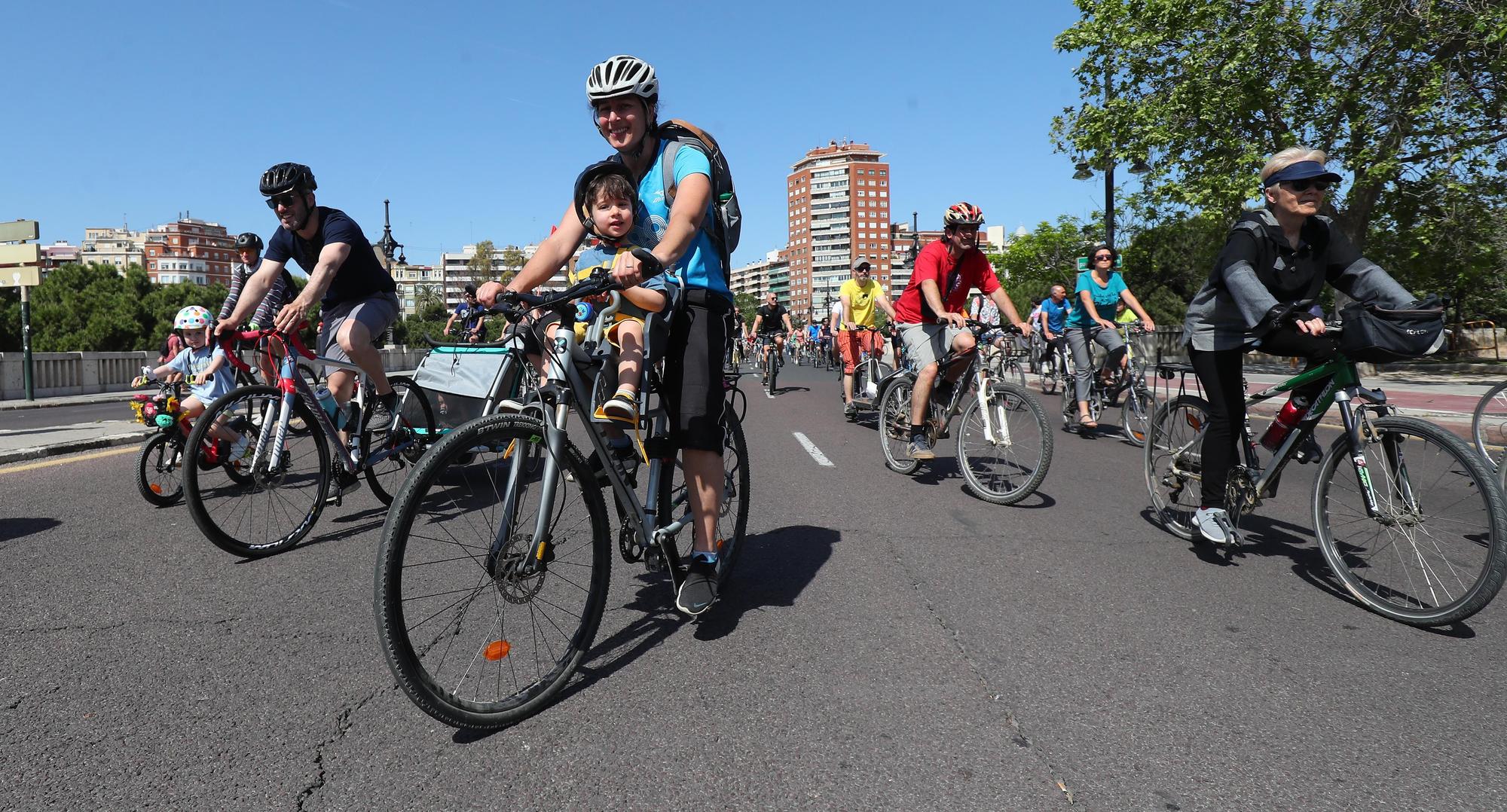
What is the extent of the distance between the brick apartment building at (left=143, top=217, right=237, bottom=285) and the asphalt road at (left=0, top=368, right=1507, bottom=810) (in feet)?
663

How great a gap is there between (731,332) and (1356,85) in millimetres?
21532

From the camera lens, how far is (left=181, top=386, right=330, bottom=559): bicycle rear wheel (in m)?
4.53

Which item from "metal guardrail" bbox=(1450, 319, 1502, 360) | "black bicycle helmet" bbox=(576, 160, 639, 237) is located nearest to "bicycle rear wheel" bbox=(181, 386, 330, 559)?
"black bicycle helmet" bbox=(576, 160, 639, 237)

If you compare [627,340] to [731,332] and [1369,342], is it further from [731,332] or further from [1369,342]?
[1369,342]

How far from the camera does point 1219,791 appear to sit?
210 centimetres

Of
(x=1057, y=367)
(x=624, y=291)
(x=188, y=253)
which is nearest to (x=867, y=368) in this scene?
(x=1057, y=367)

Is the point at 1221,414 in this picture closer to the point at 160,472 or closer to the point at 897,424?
the point at 897,424

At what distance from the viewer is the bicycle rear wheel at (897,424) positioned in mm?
6797

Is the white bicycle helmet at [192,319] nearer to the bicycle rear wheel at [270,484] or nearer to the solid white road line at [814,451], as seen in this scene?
the bicycle rear wheel at [270,484]

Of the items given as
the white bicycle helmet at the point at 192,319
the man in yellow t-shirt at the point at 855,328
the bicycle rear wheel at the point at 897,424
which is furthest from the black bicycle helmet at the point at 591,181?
the man in yellow t-shirt at the point at 855,328

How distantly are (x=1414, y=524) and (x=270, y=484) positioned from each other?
17.1ft

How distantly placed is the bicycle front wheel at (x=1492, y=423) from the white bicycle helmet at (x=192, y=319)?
905 cm

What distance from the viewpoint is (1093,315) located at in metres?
8.89

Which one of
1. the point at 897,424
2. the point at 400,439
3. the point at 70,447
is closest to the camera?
the point at 400,439
